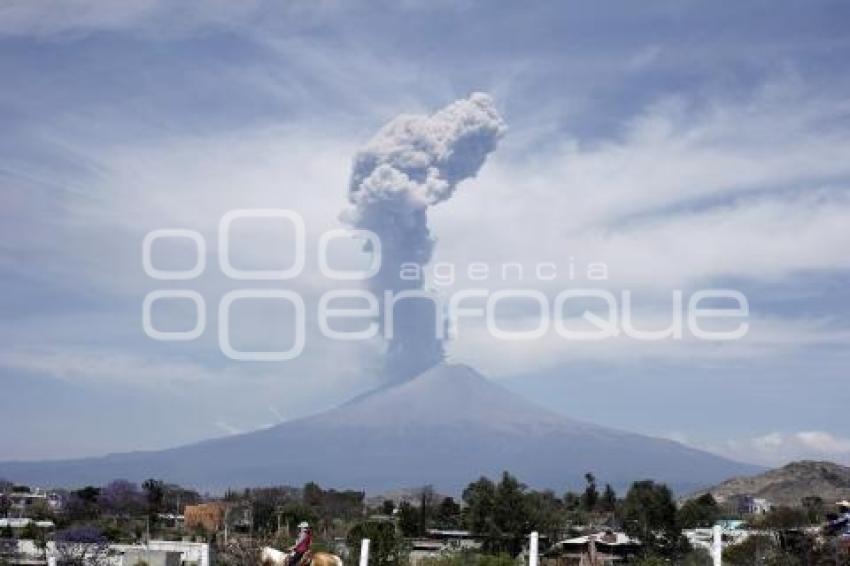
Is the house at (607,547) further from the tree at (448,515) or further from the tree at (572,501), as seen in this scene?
the tree at (572,501)

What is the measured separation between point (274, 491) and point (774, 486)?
75.1 meters

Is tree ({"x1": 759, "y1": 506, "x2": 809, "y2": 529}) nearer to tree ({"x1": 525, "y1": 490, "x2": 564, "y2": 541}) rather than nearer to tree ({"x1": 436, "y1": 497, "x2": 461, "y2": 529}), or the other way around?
tree ({"x1": 525, "y1": 490, "x2": 564, "y2": 541})

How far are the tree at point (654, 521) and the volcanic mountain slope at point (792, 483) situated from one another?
7631 cm

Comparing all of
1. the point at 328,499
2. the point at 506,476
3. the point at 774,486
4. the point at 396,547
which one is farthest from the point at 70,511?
the point at 774,486

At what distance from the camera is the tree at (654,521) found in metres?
54.1

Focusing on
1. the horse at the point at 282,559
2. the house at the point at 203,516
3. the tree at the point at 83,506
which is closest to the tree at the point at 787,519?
the house at the point at 203,516

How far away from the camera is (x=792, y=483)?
141 meters

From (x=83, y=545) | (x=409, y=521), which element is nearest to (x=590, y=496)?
(x=409, y=521)

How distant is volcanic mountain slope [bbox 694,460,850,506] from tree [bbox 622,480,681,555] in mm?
76306

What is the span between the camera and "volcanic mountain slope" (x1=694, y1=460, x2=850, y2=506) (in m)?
135

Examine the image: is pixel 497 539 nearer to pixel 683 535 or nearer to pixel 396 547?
pixel 683 535

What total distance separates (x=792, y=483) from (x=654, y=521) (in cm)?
9288

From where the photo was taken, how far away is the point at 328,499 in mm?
89938

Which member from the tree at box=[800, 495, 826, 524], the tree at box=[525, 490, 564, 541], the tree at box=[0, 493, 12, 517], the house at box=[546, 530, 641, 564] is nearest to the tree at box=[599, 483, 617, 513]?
the tree at box=[800, 495, 826, 524]
